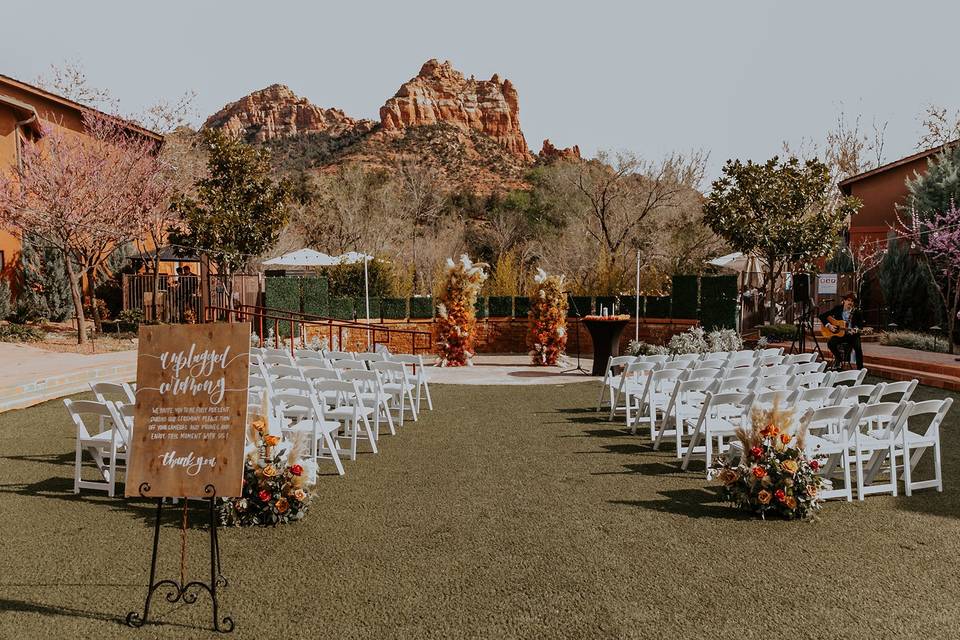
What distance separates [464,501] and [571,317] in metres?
17.1

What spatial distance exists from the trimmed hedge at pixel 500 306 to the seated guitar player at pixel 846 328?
1136 centimetres

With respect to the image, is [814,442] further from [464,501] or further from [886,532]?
[464,501]

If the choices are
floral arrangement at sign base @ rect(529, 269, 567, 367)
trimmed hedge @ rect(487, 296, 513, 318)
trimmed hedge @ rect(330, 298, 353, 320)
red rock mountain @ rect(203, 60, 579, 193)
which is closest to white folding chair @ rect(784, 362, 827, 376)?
floral arrangement at sign base @ rect(529, 269, 567, 367)

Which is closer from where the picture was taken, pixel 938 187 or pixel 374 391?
pixel 374 391

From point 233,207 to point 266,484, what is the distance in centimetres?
1371

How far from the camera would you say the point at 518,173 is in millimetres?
58125

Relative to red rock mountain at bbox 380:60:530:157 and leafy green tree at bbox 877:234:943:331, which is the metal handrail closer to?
leafy green tree at bbox 877:234:943:331

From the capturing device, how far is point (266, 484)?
16.8ft

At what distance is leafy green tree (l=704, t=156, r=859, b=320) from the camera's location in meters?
18.2

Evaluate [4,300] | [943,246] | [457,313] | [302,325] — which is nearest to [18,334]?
[4,300]

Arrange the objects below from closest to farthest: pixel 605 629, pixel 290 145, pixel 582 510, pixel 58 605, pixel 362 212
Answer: pixel 605 629 → pixel 58 605 → pixel 582 510 → pixel 362 212 → pixel 290 145

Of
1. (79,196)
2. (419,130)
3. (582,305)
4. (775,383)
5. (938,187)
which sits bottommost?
(775,383)

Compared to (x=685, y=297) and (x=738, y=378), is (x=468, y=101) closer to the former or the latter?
(x=685, y=297)

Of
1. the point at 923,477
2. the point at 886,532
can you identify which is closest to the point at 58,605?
the point at 886,532
